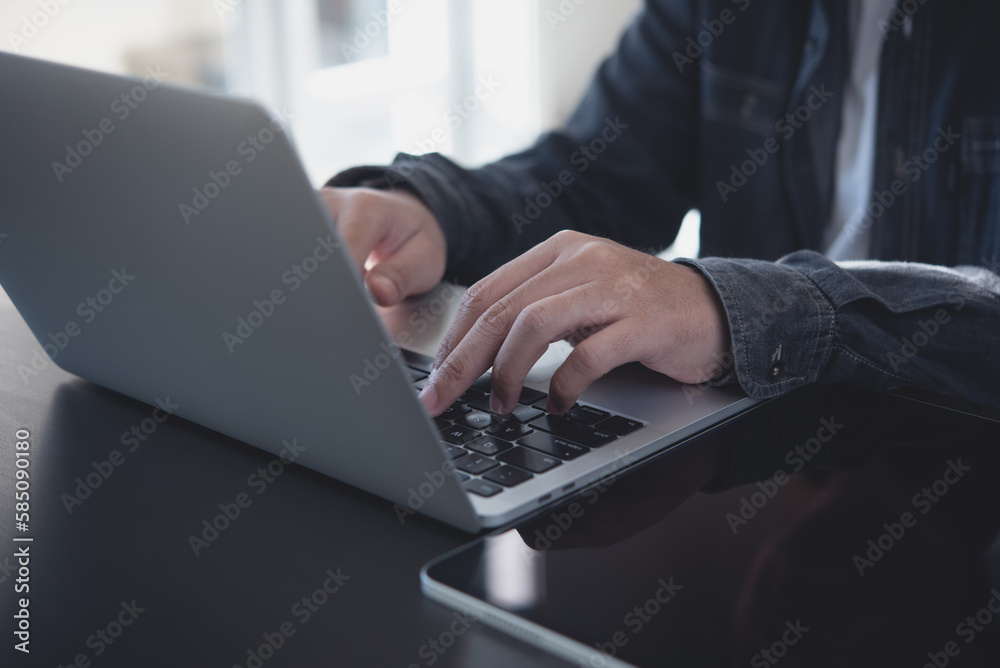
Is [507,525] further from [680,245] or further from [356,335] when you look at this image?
[680,245]

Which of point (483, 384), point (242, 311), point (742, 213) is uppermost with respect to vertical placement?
point (242, 311)

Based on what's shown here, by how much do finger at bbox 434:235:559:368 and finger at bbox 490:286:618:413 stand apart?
0.05m

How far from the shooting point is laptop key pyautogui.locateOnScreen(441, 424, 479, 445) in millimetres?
525

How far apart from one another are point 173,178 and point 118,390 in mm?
257

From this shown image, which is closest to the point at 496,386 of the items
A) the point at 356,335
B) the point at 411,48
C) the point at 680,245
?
the point at 356,335

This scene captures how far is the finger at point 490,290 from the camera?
629 mm

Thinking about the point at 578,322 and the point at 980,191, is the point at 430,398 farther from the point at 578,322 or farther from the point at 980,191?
the point at 980,191

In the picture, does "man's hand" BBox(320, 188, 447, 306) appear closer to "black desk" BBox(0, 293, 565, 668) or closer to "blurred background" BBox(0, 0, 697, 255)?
"black desk" BBox(0, 293, 565, 668)

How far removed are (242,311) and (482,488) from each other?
15 centimetres

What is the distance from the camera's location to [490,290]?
64cm

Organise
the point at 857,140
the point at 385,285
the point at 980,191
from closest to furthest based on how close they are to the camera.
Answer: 1. the point at 385,285
2. the point at 980,191
3. the point at 857,140

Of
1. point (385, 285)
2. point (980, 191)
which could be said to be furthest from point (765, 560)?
point (980, 191)

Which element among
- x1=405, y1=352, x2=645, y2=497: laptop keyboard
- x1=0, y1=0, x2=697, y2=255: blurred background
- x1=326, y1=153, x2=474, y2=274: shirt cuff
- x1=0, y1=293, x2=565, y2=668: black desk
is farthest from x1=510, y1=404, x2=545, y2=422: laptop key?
x1=0, y1=0, x2=697, y2=255: blurred background

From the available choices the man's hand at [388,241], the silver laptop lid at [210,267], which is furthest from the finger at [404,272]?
the silver laptop lid at [210,267]
